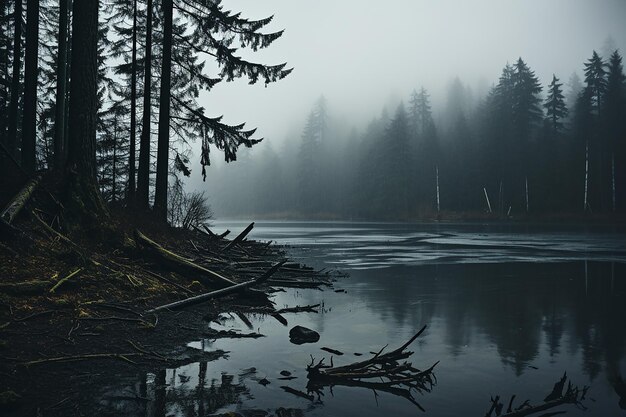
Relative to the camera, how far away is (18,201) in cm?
818

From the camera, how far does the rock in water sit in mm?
7434

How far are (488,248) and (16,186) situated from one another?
22.6 m

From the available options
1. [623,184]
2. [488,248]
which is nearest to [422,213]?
[623,184]

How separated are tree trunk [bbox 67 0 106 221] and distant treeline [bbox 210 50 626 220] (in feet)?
180

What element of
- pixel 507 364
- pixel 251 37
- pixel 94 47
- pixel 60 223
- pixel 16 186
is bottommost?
pixel 507 364

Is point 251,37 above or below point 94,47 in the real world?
above

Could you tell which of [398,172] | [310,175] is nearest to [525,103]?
[398,172]

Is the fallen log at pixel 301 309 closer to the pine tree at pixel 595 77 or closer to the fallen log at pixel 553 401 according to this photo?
the fallen log at pixel 553 401

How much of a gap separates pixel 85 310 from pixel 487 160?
6254 centimetres

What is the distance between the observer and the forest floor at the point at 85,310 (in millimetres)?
4645

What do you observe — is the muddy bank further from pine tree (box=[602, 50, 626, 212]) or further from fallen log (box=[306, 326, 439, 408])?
pine tree (box=[602, 50, 626, 212])

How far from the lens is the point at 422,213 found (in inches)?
2682

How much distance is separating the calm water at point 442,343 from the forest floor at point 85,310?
46 cm

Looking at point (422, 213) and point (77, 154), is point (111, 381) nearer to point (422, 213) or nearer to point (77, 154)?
point (77, 154)
